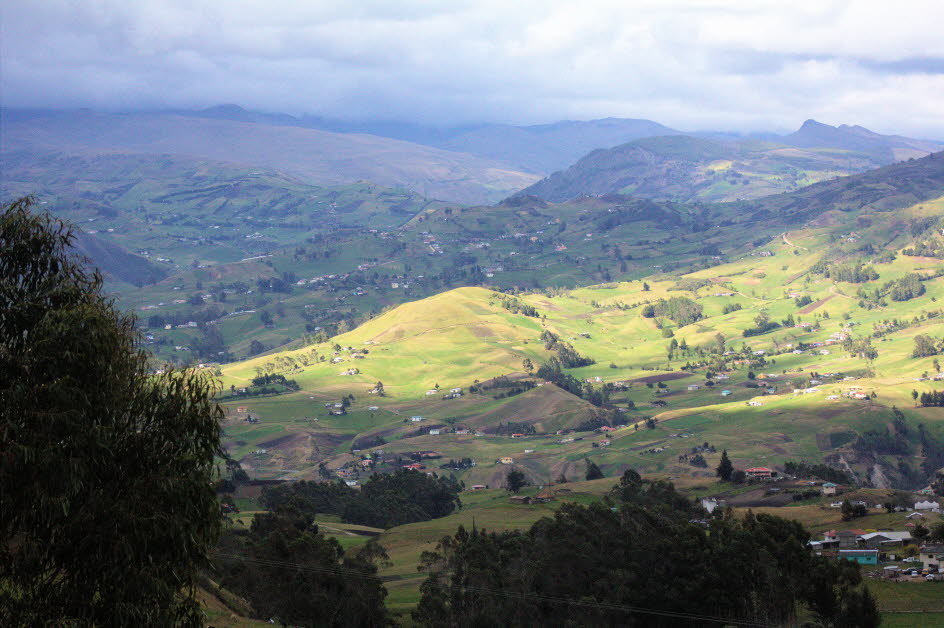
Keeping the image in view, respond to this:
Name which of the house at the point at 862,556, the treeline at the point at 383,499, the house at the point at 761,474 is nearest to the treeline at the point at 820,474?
the house at the point at 761,474

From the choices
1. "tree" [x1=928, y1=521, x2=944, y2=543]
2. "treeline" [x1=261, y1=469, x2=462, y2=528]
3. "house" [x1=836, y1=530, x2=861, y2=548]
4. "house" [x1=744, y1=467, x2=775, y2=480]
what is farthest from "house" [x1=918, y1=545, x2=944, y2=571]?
"treeline" [x1=261, y1=469, x2=462, y2=528]

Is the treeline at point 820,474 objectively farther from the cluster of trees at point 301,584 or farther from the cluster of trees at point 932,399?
the cluster of trees at point 301,584

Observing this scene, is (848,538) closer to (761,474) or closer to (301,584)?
(761,474)

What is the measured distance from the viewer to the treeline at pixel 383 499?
116 meters

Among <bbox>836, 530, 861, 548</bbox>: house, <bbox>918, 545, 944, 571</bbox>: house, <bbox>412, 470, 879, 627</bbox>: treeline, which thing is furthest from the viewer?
<bbox>836, 530, 861, 548</bbox>: house

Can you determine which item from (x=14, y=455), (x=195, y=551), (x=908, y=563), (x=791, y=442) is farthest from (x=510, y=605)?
(x=791, y=442)

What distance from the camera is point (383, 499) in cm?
12200

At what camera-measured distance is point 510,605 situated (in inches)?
2322

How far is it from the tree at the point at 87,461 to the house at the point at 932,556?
203ft

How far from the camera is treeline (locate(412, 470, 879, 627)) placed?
5612 centimetres

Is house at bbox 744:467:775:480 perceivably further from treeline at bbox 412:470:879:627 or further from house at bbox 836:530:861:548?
treeline at bbox 412:470:879:627

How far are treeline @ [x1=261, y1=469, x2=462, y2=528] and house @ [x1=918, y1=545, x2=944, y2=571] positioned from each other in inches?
2436

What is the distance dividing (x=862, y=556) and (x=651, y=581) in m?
24.6

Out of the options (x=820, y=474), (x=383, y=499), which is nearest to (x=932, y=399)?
(x=820, y=474)
